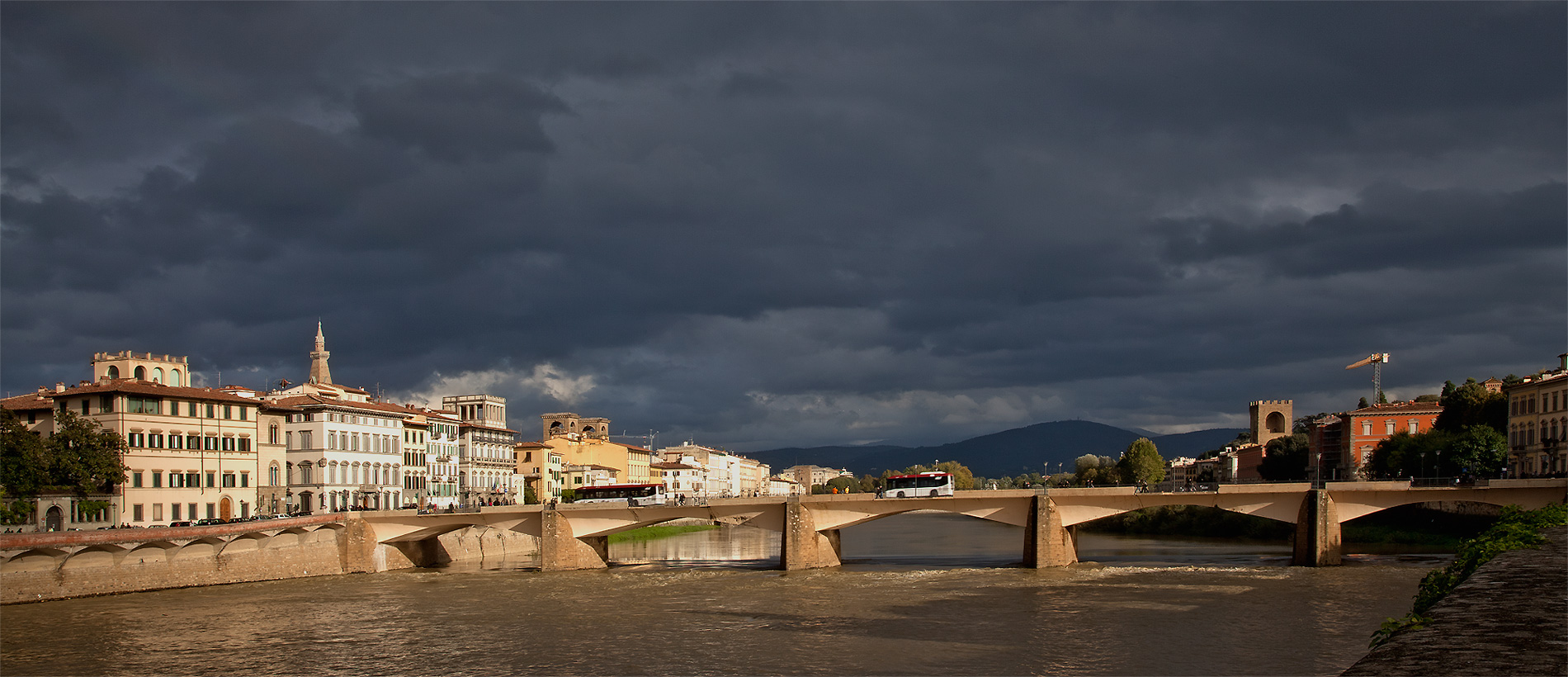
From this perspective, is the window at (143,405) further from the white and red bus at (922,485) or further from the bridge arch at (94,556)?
the white and red bus at (922,485)

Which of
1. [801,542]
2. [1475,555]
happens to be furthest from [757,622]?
[1475,555]

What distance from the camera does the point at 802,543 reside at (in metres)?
71.8

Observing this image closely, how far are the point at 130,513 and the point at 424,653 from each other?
4275 cm

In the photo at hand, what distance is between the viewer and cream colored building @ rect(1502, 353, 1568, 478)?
281 feet

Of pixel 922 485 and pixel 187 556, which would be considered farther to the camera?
pixel 922 485

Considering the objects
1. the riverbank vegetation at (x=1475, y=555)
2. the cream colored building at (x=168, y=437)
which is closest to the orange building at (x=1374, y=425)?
the riverbank vegetation at (x=1475, y=555)

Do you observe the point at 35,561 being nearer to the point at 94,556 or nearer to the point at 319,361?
the point at 94,556

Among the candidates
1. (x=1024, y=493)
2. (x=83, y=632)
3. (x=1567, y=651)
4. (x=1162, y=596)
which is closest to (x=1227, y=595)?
(x=1162, y=596)

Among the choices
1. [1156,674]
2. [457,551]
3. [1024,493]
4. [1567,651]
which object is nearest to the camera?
[1567,651]

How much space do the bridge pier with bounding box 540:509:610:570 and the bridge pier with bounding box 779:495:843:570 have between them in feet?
44.1

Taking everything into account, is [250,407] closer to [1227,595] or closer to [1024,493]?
[1024,493]

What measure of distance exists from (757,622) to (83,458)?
148ft

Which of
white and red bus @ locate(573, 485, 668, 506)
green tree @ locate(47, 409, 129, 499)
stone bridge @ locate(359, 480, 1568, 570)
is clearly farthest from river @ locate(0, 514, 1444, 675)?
green tree @ locate(47, 409, 129, 499)

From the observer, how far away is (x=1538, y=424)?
8950cm
